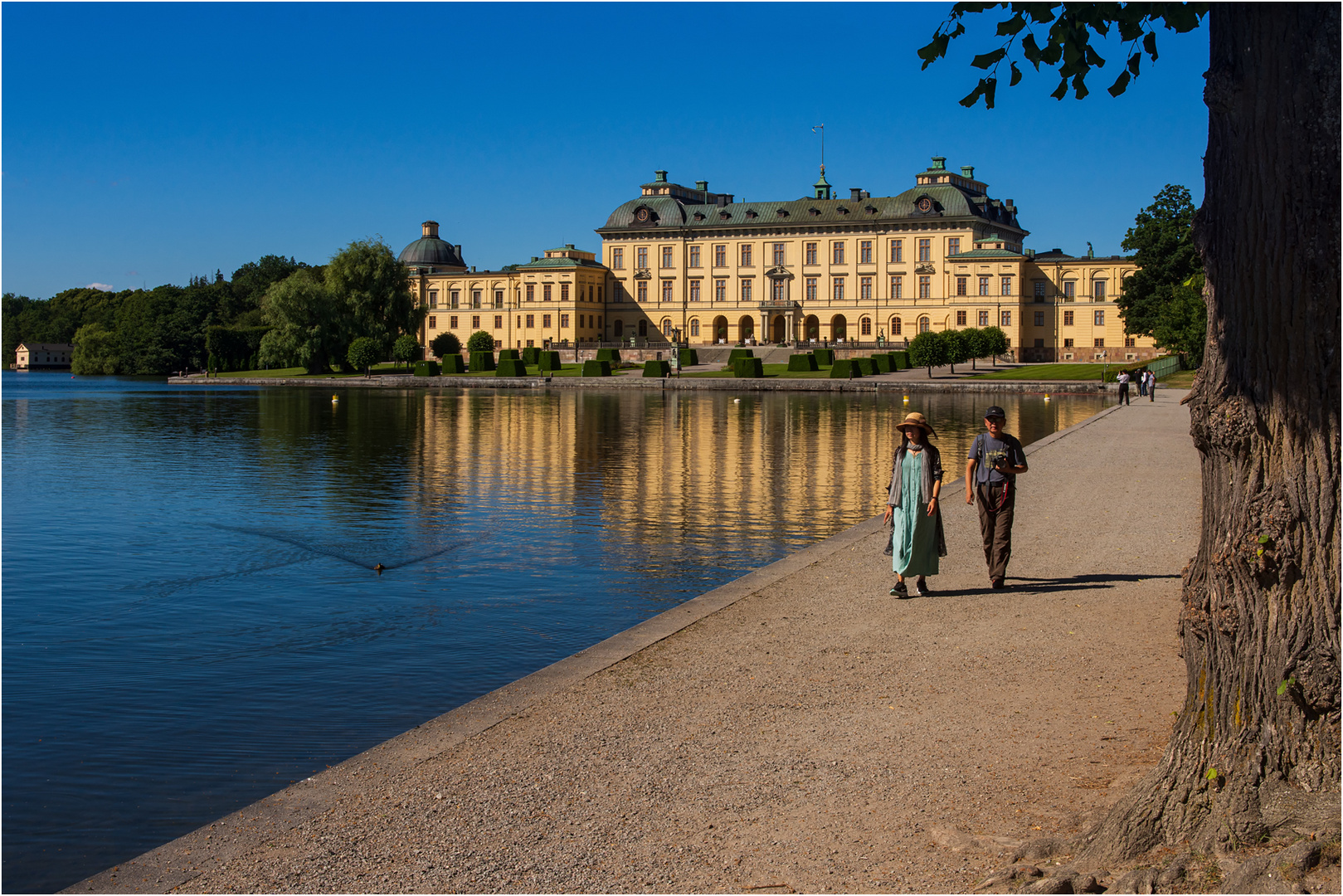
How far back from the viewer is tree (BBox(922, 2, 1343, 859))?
4488 mm

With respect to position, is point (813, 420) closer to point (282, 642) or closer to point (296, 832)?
point (282, 642)

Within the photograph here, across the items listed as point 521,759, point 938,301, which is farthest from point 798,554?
point 938,301

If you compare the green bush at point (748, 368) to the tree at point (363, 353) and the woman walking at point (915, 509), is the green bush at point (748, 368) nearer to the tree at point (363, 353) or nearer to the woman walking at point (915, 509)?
the tree at point (363, 353)

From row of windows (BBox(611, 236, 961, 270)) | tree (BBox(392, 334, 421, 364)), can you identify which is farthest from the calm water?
row of windows (BBox(611, 236, 961, 270))

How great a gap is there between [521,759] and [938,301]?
94.6 metres

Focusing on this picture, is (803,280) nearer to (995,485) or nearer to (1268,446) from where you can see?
(995,485)

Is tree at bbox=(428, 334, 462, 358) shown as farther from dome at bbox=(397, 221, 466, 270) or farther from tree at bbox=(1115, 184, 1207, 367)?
tree at bbox=(1115, 184, 1207, 367)

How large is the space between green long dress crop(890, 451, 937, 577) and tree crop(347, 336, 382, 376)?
229ft

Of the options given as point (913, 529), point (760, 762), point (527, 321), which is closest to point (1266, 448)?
point (760, 762)

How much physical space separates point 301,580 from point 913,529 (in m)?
6.35

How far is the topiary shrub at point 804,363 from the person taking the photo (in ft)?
249

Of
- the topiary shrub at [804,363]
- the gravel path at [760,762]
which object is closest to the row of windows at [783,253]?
the topiary shrub at [804,363]

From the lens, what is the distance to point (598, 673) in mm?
7621

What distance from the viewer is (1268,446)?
15.3 ft
